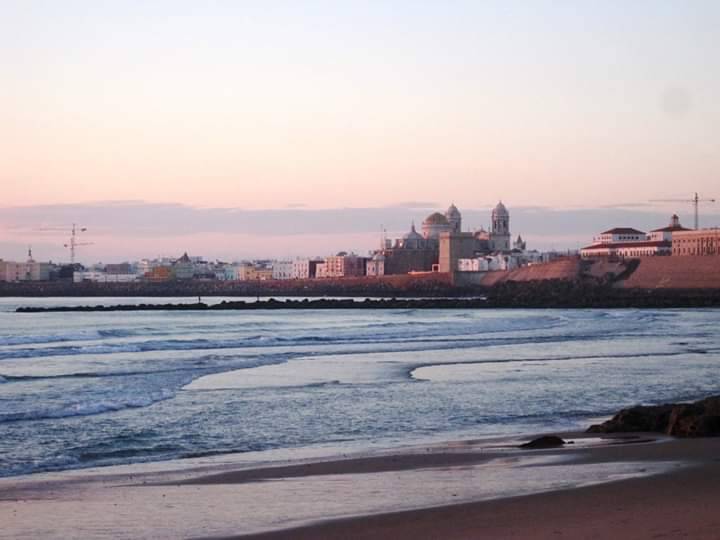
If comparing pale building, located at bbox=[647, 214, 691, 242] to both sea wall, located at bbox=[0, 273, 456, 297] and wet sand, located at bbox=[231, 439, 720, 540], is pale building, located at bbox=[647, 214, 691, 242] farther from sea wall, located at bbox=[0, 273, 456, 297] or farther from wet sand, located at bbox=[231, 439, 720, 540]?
wet sand, located at bbox=[231, 439, 720, 540]

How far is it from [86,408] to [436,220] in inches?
5667

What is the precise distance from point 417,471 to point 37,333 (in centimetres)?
3461

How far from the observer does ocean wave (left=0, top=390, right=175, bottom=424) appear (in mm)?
14518

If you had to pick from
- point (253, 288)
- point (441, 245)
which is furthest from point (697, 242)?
point (253, 288)

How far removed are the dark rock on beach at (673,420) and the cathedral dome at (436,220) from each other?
477ft

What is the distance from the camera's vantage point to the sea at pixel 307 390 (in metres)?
12.8

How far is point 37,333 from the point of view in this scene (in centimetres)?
4262

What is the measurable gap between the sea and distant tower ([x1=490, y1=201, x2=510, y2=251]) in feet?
380

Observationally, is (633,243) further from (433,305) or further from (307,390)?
(307,390)

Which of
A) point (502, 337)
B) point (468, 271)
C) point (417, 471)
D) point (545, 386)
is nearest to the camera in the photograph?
point (417, 471)

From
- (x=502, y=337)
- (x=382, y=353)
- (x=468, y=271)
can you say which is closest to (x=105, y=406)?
(x=382, y=353)

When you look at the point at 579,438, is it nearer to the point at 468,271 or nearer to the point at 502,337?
the point at 502,337

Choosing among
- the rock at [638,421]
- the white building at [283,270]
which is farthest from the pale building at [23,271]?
the rock at [638,421]

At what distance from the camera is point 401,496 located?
29.7 feet
